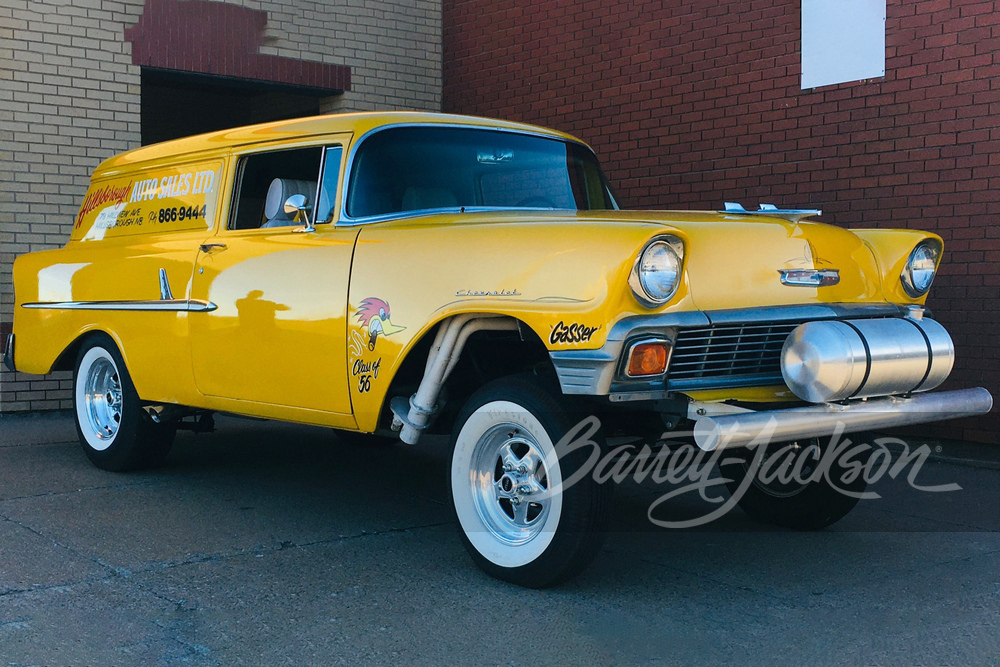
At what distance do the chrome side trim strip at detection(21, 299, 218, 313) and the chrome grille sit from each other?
2570 millimetres

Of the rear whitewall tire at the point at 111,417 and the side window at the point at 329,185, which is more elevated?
the side window at the point at 329,185

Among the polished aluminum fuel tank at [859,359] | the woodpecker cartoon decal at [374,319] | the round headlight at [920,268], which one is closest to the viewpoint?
the polished aluminum fuel tank at [859,359]

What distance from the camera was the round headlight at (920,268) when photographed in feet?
14.8

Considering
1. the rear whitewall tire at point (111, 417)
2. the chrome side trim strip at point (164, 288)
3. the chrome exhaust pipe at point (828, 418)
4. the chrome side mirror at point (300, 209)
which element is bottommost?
the rear whitewall tire at point (111, 417)

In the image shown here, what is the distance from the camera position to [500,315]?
13.5 feet

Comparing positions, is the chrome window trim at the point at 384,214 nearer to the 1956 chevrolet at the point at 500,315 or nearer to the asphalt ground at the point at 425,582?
the 1956 chevrolet at the point at 500,315

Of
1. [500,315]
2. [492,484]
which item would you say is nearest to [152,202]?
[500,315]

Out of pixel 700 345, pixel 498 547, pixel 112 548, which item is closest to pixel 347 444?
pixel 112 548

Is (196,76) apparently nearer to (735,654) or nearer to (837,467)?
(837,467)

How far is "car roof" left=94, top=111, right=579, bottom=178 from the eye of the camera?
5000mm

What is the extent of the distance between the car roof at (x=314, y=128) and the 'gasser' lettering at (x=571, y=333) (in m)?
1.74

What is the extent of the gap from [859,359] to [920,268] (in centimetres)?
103

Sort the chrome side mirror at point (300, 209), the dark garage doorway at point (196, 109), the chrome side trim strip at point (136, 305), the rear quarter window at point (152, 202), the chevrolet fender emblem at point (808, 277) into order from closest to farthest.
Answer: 1. the chevrolet fender emblem at point (808, 277)
2. the chrome side mirror at point (300, 209)
3. the chrome side trim strip at point (136, 305)
4. the rear quarter window at point (152, 202)
5. the dark garage doorway at point (196, 109)
